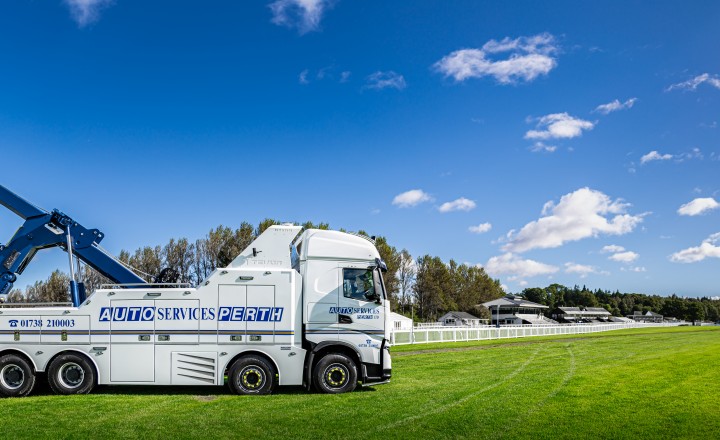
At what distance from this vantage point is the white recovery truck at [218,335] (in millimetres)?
13969

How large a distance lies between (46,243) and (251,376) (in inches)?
316

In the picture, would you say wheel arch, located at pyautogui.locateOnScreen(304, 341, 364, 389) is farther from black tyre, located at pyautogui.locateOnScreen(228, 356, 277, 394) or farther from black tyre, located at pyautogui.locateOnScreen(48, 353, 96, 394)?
black tyre, located at pyautogui.locateOnScreen(48, 353, 96, 394)

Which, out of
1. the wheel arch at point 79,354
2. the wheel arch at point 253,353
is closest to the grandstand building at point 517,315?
the wheel arch at point 253,353

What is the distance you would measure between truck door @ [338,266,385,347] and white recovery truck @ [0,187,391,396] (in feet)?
0.08

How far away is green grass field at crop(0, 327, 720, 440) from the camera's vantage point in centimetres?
945

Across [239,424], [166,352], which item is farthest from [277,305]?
[239,424]

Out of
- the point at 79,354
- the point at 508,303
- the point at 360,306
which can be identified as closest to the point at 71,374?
the point at 79,354

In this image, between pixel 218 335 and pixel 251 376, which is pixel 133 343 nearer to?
pixel 218 335

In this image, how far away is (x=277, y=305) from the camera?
46.7ft

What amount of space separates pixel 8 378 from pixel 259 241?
22.9 ft

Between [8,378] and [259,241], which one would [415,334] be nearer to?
[259,241]

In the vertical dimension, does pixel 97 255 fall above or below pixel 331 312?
above

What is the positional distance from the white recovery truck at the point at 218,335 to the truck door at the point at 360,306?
26 millimetres

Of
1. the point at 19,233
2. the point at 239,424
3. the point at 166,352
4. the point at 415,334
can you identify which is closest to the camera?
the point at 239,424
